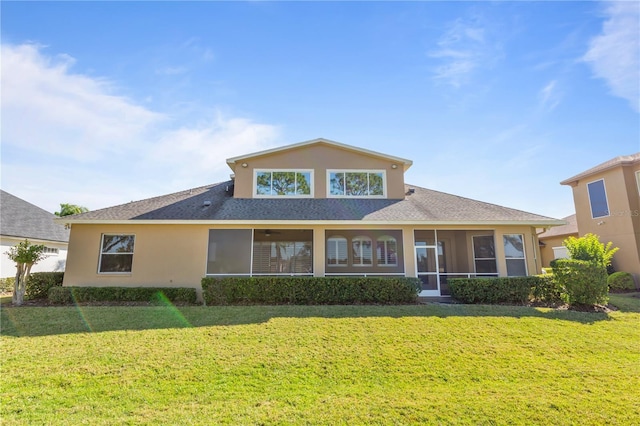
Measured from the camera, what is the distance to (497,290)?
1071 centimetres

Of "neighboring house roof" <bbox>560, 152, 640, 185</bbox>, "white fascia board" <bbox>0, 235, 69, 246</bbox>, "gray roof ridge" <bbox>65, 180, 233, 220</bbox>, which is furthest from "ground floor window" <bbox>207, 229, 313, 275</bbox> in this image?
"neighboring house roof" <bbox>560, 152, 640, 185</bbox>

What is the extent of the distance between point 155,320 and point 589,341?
430 inches

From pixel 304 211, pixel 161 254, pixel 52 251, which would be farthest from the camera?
pixel 52 251

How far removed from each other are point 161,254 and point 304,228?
569 cm

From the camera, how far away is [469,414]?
431 centimetres

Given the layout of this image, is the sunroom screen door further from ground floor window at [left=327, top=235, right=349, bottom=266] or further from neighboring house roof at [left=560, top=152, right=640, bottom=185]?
neighboring house roof at [left=560, top=152, right=640, bottom=185]

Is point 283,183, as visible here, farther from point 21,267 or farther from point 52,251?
point 52,251

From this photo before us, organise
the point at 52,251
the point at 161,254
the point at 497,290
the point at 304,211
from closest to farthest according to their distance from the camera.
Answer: the point at 497,290
the point at 161,254
the point at 304,211
the point at 52,251

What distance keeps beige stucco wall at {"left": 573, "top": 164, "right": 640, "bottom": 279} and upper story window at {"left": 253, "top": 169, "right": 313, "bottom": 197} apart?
1665cm

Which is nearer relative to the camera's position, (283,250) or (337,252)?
(283,250)

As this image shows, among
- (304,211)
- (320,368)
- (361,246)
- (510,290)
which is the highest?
(304,211)

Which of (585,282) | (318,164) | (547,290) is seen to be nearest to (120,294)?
(318,164)

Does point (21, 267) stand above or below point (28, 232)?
below

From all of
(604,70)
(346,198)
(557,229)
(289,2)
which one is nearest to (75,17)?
(289,2)
